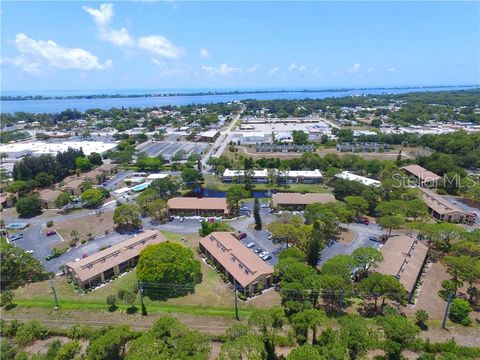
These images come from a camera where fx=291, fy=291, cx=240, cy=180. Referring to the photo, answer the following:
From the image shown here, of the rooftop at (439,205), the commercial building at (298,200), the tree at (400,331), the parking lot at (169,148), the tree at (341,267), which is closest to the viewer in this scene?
the tree at (400,331)

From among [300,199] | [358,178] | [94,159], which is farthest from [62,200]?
[358,178]

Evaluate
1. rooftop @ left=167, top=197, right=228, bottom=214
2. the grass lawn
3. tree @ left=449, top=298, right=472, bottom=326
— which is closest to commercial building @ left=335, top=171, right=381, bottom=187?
rooftop @ left=167, top=197, right=228, bottom=214

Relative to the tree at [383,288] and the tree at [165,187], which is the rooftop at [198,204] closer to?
the tree at [165,187]

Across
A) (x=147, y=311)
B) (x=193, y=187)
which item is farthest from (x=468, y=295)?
(x=193, y=187)

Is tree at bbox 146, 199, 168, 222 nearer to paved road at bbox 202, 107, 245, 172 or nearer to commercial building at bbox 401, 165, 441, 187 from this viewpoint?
paved road at bbox 202, 107, 245, 172

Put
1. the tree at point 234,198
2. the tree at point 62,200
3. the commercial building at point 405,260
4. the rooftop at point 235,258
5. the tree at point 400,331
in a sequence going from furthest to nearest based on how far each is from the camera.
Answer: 1. the tree at point 62,200
2. the tree at point 234,198
3. the rooftop at point 235,258
4. the commercial building at point 405,260
5. the tree at point 400,331

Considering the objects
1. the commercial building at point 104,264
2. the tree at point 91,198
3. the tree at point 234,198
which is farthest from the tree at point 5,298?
the tree at point 234,198

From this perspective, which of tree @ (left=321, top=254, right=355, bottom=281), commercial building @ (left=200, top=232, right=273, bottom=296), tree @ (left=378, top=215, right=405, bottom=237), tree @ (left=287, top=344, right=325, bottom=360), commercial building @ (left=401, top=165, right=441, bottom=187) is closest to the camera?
tree @ (left=287, top=344, right=325, bottom=360)

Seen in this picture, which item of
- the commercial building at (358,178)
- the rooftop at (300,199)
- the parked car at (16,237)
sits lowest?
the parked car at (16,237)
